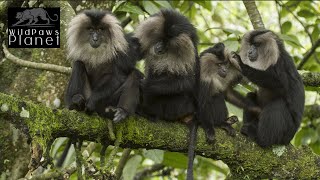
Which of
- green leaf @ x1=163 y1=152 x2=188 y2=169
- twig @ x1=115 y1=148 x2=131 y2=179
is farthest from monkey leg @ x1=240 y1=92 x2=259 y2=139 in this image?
twig @ x1=115 y1=148 x2=131 y2=179

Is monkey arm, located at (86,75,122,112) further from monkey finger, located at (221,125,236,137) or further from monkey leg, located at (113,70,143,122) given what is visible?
monkey finger, located at (221,125,236,137)

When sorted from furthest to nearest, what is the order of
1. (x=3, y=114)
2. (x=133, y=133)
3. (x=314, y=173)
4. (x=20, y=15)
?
(x=20, y=15) → (x=314, y=173) → (x=133, y=133) → (x=3, y=114)

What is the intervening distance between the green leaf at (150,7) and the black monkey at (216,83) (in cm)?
56

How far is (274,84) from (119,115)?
4.75ft

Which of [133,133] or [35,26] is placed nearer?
[133,133]

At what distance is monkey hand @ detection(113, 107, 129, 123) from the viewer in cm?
306

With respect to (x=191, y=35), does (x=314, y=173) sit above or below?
below

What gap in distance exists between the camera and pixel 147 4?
13.7 ft

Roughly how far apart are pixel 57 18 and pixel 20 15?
0.30 metres

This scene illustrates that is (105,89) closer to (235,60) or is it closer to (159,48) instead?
(159,48)

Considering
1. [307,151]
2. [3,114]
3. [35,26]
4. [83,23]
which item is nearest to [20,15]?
[35,26]

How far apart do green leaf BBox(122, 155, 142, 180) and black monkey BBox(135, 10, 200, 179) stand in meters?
0.49

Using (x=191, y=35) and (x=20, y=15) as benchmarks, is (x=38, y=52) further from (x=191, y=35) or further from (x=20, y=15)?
(x=191, y=35)

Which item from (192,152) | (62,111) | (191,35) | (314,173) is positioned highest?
(191,35)
